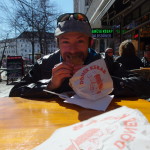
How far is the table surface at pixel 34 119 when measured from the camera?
0.68m

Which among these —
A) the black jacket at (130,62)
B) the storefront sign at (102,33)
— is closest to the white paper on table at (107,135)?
the black jacket at (130,62)

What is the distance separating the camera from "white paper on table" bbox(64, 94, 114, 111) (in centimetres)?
107

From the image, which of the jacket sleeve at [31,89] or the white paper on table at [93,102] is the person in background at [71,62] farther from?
the white paper on table at [93,102]

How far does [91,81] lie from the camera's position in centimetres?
116

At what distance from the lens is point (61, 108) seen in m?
1.14

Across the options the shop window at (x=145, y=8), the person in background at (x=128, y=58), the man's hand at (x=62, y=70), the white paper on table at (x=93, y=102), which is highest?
the shop window at (x=145, y=8)

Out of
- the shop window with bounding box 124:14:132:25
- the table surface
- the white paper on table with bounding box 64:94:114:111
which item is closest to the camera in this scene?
the table surface

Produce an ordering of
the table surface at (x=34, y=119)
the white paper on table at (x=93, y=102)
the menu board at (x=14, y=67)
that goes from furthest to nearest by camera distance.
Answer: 1. the menu board at (x=14, y=67)
2. the white paper on table at (x=93, y=102)
3. the table surface at (x=34, y=119)

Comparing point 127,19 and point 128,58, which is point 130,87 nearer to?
point 128,58

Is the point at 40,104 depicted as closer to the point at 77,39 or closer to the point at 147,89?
the point at 77,39

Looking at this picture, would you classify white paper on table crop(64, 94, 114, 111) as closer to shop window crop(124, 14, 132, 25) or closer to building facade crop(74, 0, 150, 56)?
building facade crop(74, 0, 150, 56)

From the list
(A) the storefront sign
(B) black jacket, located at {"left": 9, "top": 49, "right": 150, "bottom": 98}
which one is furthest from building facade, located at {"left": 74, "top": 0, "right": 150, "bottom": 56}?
(B) black jacket, located at {"left": 9, "top": 49, "right": 150, "bottom": 98}

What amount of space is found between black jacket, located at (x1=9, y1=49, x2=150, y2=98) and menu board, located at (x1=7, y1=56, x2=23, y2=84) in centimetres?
953

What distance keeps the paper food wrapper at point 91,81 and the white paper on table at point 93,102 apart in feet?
0.07
